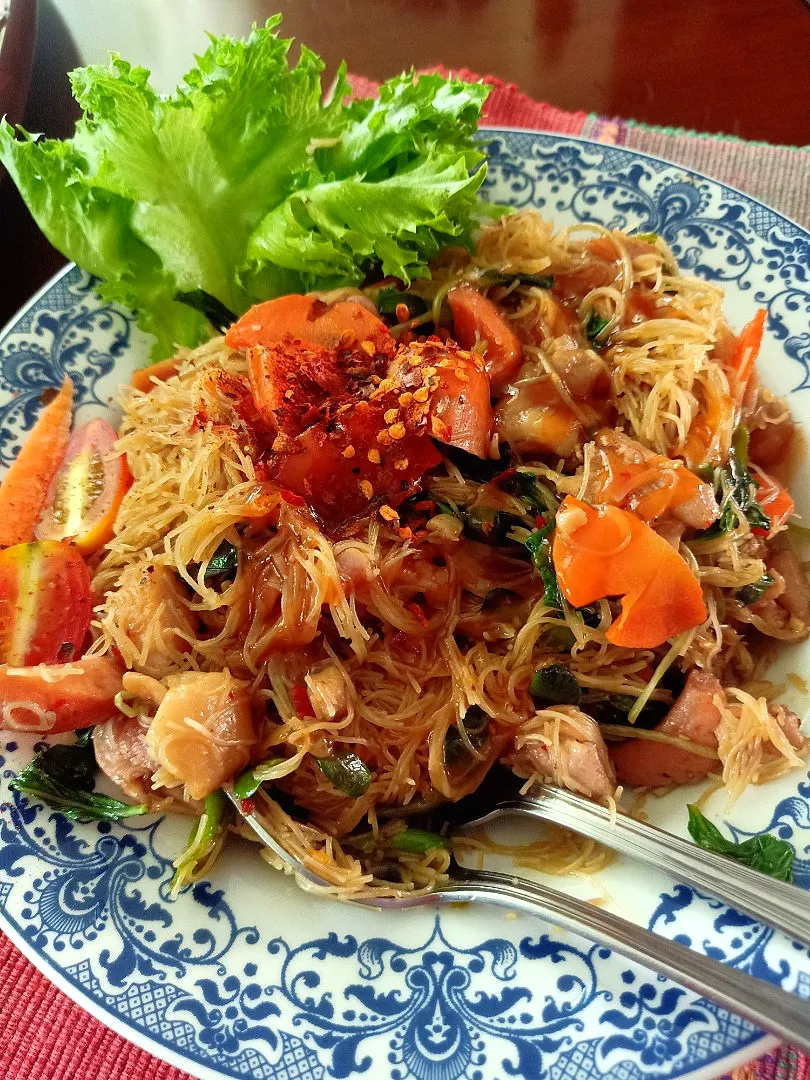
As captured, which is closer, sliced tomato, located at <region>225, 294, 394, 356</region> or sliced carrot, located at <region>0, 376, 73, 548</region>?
sliced tomato, located at <region>225, 294, 394, 356</region>

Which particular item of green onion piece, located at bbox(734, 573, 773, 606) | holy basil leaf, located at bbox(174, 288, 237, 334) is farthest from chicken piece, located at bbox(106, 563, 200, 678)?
A: green onion piece, located at bbox(734, 573, 773, 606)

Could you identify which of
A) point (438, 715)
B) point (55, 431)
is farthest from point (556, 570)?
point (55, 431)

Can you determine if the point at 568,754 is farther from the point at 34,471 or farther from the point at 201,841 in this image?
the point at 34,471

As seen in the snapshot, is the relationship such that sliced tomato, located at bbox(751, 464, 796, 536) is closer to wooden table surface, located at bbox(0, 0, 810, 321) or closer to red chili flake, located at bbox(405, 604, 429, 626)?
red chili flake, located at bbox(405, 604, 429, 626)

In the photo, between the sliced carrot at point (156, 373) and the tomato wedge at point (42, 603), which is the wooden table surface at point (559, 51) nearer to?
the sliced carrot at point (156, 373)

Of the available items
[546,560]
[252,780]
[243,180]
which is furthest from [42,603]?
[243,180]

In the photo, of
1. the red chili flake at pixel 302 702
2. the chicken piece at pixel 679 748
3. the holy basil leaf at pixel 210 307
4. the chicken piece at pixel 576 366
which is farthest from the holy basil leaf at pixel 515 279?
the red chili flake at pixel 302 702
